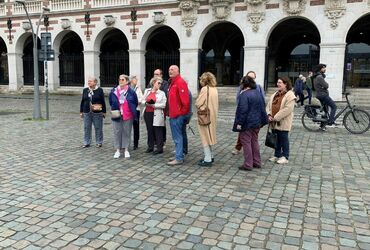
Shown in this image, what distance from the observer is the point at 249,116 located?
6.25 metres

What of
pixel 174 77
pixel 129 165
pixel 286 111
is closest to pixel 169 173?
pixel 129 165

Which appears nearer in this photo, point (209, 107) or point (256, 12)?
point (209, 107)

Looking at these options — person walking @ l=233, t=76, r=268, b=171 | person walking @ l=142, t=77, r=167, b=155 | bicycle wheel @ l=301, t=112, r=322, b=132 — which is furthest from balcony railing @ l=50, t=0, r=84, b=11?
person walking @ l=233, t=76, r=268, b=171

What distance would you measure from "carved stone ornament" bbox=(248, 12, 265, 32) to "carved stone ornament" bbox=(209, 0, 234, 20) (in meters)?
1.39

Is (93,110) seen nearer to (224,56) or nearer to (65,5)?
(65,5)

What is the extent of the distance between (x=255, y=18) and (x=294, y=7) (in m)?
2.11

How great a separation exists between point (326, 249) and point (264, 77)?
17864mm

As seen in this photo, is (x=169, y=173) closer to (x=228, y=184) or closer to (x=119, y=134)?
(x=228, y=184)

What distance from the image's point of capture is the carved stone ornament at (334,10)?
60.1ft

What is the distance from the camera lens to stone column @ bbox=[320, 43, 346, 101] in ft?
61.7

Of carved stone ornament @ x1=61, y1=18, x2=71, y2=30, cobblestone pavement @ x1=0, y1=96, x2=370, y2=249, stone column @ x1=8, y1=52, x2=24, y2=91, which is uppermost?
carved stone ornament @ x1=61, y1=18, x2=71, y2=30

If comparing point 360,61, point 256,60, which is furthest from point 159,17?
point 360,61

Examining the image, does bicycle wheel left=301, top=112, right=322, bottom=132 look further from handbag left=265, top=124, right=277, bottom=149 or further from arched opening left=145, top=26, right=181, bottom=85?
arched opening left=145, top=26, right=181, bottom=85

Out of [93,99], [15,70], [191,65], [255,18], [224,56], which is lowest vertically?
[93,99]
